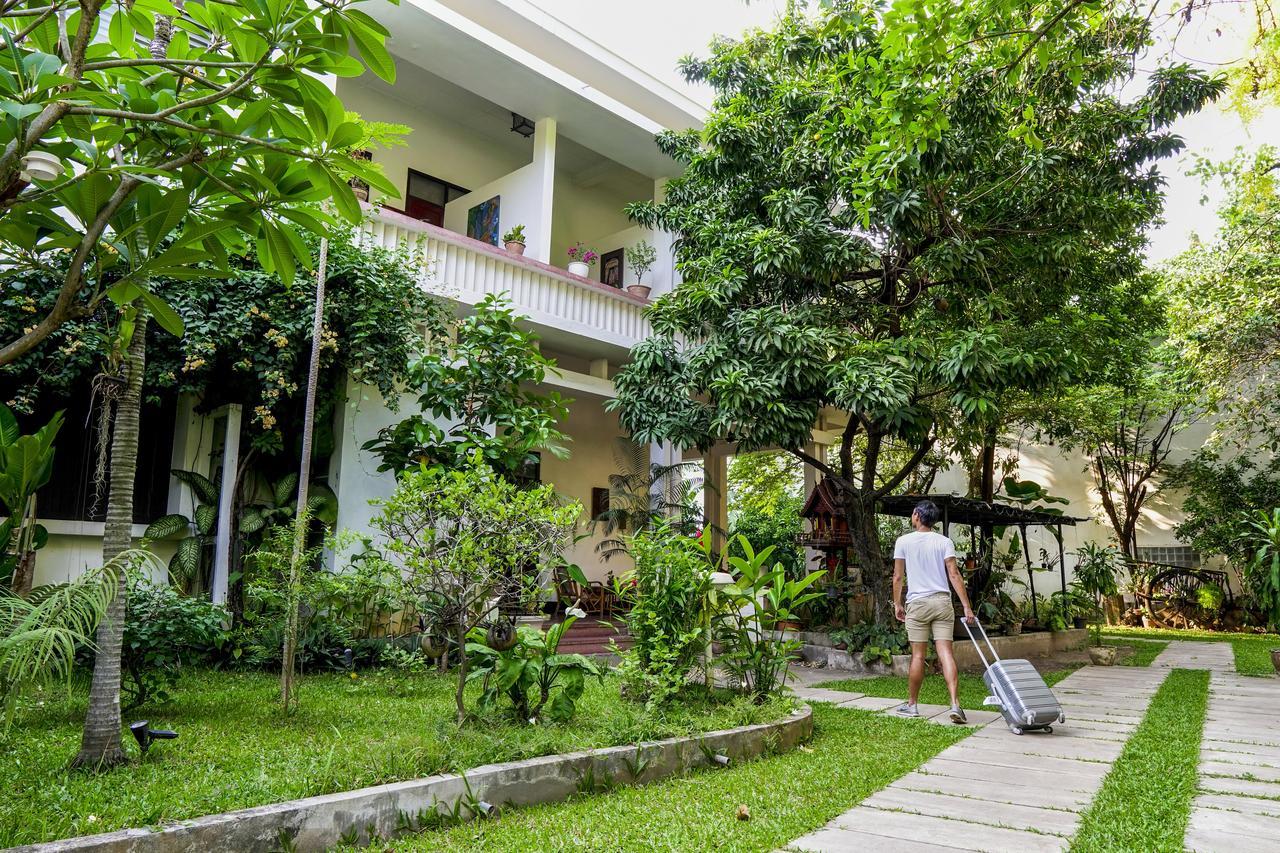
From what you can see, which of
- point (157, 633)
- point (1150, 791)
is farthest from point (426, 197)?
point (1150, 791)

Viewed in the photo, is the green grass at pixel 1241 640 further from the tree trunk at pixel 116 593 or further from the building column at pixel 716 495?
the tree trunk at pixel 116 593

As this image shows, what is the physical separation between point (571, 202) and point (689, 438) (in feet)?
22.5

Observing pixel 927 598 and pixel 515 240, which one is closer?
pixel 927 598

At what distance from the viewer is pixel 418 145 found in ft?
43.2

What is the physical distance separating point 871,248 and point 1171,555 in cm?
1429

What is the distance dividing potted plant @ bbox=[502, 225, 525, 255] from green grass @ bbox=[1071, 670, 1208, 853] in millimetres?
8500

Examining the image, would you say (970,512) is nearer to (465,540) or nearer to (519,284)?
(519,284)

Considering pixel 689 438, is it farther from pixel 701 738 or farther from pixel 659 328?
pixel 701 738

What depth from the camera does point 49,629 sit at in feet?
10.0

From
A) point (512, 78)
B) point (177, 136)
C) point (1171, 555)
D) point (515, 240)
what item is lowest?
point (1171, 555)

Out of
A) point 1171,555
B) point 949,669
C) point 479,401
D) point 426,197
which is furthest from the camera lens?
point 1171,555

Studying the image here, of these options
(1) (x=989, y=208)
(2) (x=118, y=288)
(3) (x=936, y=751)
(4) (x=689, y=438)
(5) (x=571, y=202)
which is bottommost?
(3) (x=936, y=751)

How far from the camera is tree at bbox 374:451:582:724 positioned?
4477mm

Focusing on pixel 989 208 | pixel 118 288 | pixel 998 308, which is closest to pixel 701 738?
pixel 118 288
